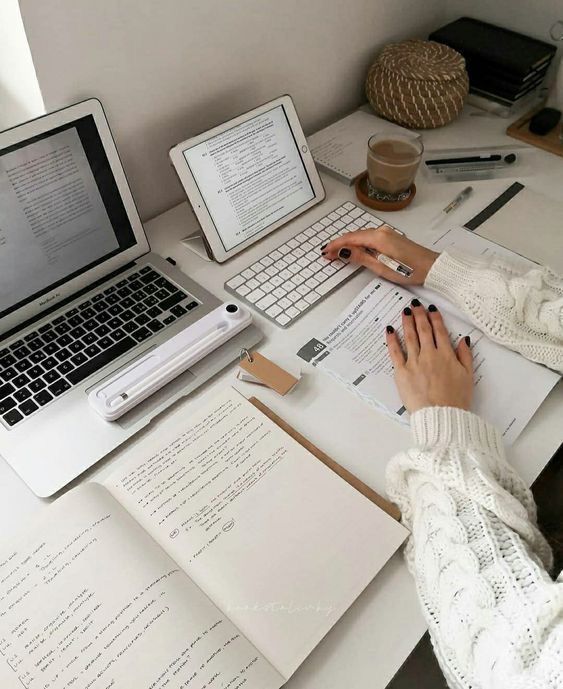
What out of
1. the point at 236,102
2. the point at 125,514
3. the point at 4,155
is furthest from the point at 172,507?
the point at 236,102

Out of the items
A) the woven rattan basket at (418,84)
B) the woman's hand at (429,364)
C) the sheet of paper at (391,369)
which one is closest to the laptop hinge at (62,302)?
the sheet of paper at (391,369)

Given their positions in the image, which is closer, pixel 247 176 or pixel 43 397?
pixel 43 397

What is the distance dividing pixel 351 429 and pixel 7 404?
431 millimetres

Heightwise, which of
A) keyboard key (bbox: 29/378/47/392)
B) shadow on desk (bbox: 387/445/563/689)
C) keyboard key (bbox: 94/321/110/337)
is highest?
keyboard key (bbox: 94/321/110/337)

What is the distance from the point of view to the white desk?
575 mm

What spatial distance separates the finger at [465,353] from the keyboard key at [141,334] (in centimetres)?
43

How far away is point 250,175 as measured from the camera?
0.97 metres

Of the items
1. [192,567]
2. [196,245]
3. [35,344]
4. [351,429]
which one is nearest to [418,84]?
[196,245]

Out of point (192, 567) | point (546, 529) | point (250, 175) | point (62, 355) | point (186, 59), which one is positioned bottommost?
point (546, 529)

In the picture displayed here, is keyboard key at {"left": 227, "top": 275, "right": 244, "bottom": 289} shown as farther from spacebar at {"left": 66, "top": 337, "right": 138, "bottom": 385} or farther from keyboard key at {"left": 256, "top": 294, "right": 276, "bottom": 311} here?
spacebar at {"left": 66, "top": 337, "right": 138, "bottom": 385}

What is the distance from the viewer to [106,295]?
0.86 metres

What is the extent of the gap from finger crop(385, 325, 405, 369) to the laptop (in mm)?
191

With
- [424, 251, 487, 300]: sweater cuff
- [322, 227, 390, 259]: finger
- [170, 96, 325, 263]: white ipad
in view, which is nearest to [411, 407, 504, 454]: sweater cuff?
[424, 251, 487, 300]: sweater cuff

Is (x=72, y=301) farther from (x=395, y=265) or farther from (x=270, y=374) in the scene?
(x=395, y=265)
